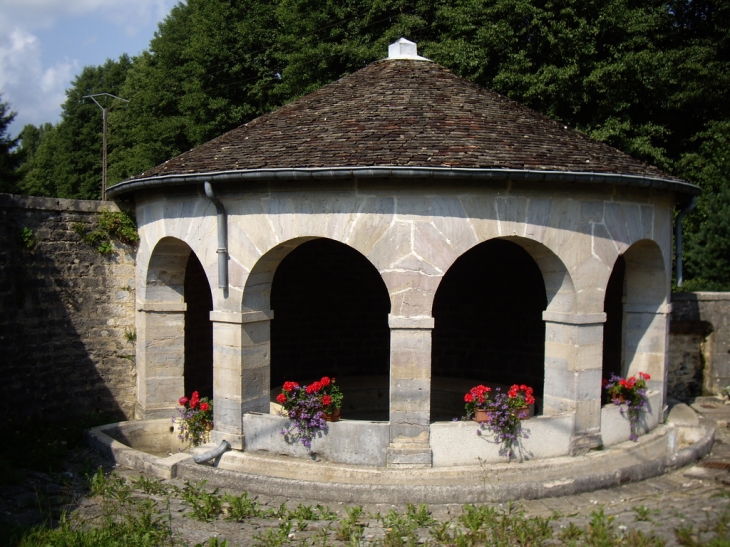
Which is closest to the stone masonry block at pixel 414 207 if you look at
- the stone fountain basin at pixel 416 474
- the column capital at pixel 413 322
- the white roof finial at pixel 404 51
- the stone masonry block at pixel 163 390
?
the column capital at pixel 413 322

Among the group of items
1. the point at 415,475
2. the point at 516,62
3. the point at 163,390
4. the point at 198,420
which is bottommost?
the point at 415,475

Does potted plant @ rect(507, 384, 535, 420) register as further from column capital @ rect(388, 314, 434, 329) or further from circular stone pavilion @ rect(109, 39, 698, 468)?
column capital @ rect(388, 314, 434, 329)

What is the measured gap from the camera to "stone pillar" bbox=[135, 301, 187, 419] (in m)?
8.94

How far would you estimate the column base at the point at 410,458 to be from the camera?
22.7 feet

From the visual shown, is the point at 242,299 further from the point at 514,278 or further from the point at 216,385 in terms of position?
the point at 514,278

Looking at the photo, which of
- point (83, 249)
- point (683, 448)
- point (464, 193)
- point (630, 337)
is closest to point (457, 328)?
point (630, 337)

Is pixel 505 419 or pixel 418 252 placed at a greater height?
pixel 418 252

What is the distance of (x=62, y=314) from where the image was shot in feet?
29.9

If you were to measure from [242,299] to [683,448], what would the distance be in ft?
17.6

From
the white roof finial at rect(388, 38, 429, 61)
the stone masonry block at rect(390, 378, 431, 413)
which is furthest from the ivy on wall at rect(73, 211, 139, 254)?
the stone masonry block at rect(390, 378, 431, 413)

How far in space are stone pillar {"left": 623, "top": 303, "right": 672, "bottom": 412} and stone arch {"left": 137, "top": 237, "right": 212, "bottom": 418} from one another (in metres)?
5.66

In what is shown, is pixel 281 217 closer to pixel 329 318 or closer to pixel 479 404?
pixel 479 404

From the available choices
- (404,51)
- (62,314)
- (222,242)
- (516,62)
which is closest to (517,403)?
(222,242)

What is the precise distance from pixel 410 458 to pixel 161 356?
3.77 m
